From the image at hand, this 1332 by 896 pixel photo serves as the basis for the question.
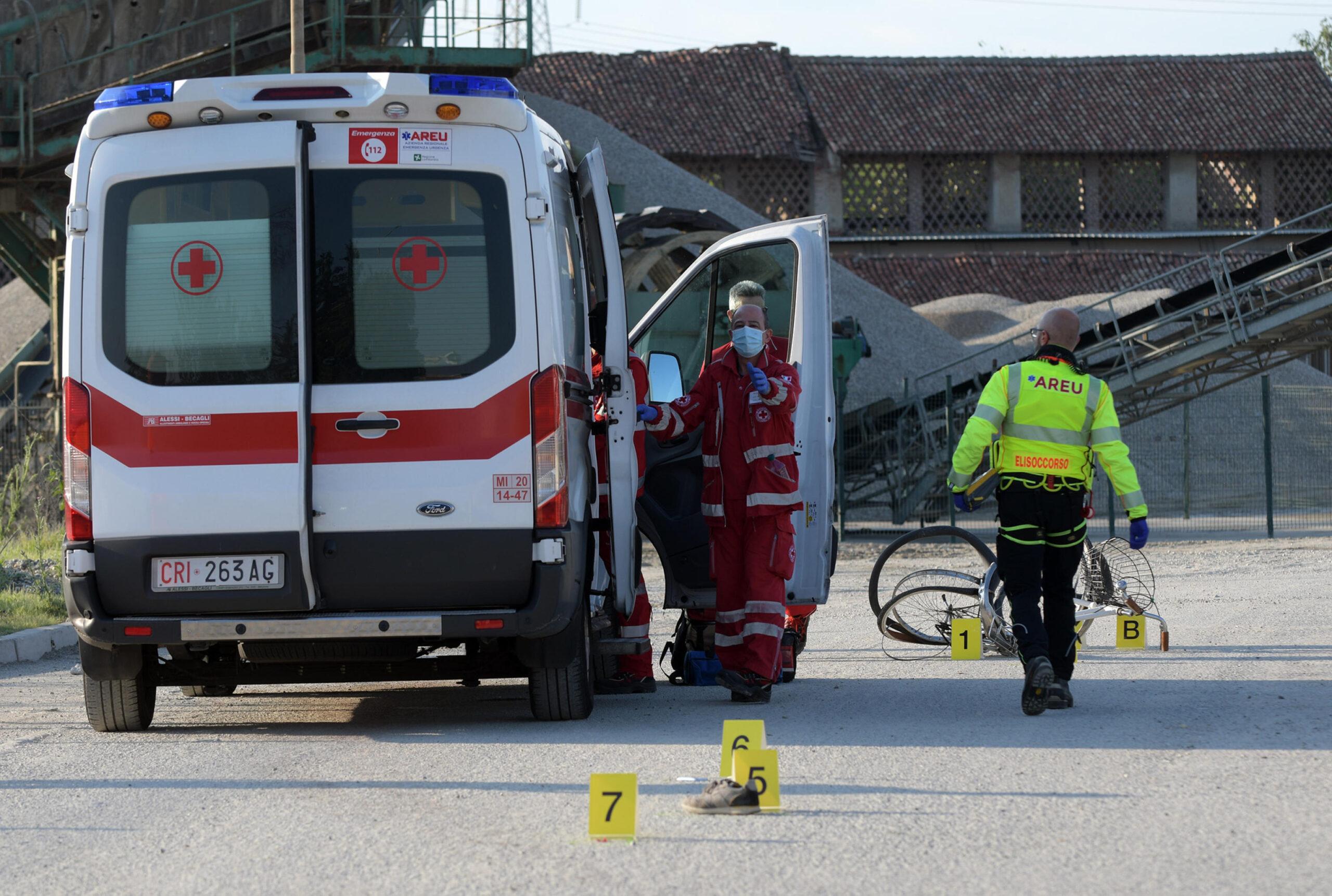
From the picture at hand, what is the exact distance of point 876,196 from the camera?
46.1m

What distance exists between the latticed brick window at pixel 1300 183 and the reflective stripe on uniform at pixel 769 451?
141 ft

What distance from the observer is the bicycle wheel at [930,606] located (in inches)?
403

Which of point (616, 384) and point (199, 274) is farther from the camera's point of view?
point (616, 384)

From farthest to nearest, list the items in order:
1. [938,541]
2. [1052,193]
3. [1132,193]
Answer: [1132,193] < [1052,193] < [938,541]

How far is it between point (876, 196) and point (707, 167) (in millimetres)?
5060

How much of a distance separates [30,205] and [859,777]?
19467 millimetres

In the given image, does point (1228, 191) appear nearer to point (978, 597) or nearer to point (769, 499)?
point (978, 597)

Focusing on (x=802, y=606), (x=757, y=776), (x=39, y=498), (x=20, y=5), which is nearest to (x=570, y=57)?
(x=20, y=5)

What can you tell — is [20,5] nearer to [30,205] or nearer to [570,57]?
[30,205]

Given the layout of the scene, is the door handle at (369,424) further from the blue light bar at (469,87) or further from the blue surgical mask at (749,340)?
the blue surgical mask at (749,340)

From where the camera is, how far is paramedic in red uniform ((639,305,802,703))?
8016 mm

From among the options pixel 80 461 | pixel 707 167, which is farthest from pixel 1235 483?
pixel 707 167

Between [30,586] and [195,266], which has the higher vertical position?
[195,266]

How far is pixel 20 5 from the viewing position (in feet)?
74.1
